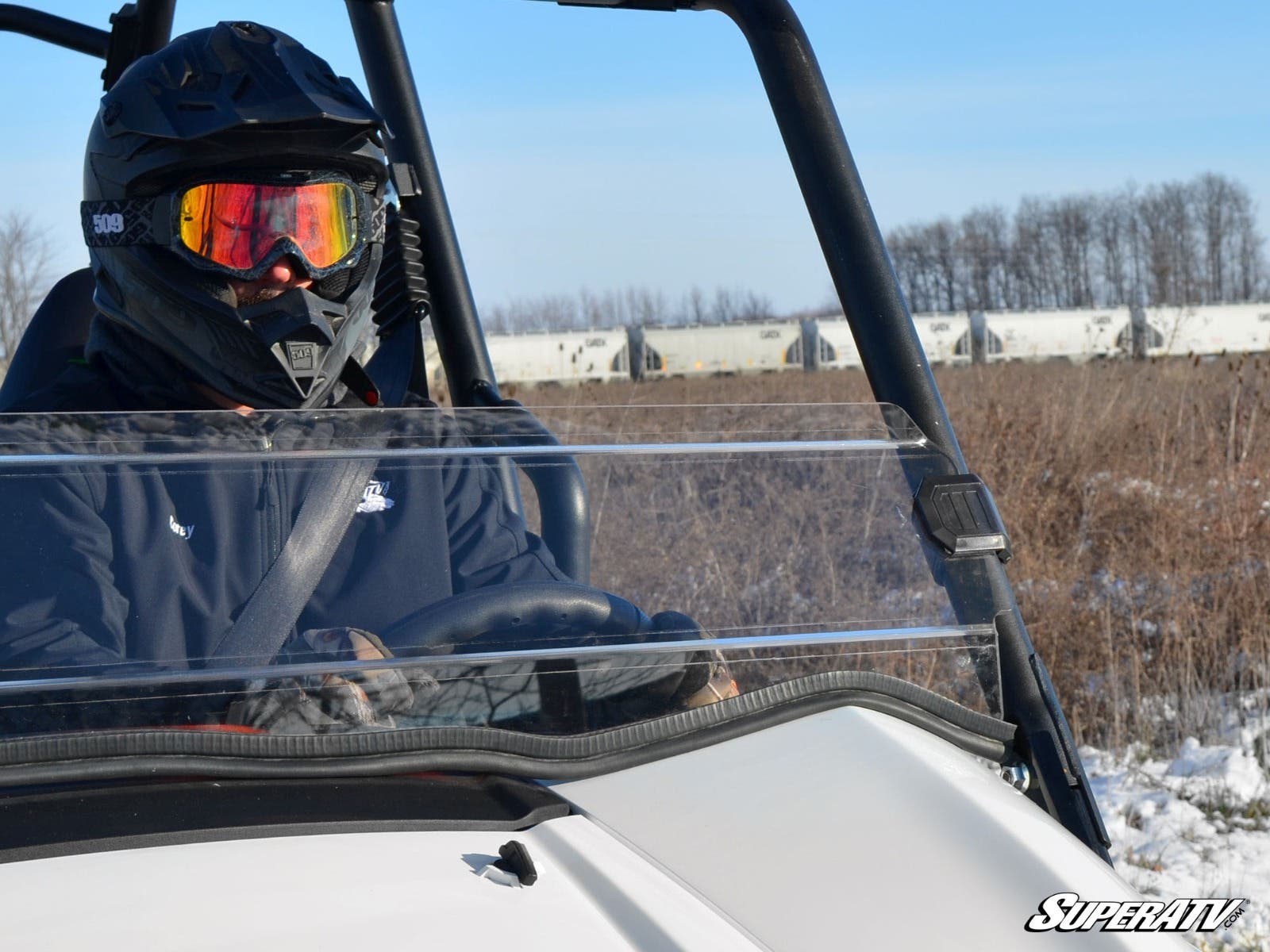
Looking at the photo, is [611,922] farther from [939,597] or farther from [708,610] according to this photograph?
[939,597]

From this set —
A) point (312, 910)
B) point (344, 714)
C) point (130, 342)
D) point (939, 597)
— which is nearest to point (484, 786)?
point (344, 714)

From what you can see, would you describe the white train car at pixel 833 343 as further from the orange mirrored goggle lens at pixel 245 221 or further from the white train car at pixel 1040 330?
the orange mirrored goggle lens at pixel 245 221

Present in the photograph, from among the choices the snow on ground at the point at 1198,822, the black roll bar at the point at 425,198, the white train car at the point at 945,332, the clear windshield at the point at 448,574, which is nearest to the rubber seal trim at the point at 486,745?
the clear windshield at the point at 448,574

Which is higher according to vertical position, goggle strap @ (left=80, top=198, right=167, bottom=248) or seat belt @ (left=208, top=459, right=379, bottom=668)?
goggle strap @ (left=80, top=198, right=167, bottom=248)

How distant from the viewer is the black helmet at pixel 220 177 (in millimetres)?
1759

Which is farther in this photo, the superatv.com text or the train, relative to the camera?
the train

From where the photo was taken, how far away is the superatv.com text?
3.16 ft

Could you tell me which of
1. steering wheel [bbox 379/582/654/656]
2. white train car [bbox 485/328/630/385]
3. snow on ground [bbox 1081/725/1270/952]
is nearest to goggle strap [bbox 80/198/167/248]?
steering wheel [bbox 379/582/654/656]

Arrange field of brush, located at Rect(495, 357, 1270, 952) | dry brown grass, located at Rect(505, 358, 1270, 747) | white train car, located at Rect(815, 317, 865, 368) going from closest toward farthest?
field of brush, located at Rect(495, 357, 1270, 952), dry brown grass, located at Rect(505, 358, 1270, 747), white train car, located at Rect(815, 317, 865, 368)

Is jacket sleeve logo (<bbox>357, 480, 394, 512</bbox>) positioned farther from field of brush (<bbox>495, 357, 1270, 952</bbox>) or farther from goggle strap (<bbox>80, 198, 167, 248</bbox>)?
field of brush (<bbox>495, 357, 1270, 952</bbox>)

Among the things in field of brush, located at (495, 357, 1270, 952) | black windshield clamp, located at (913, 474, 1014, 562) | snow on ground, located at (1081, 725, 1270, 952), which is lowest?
snow on ground, located at (1081, 725, 1270, 952)

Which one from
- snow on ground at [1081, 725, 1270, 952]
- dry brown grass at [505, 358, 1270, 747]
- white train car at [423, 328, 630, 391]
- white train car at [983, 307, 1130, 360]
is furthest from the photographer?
white train car at [983, 307, 1130, 360]

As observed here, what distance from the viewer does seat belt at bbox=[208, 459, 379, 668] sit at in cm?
117

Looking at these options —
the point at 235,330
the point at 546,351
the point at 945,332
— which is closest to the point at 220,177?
the point at 235,330
